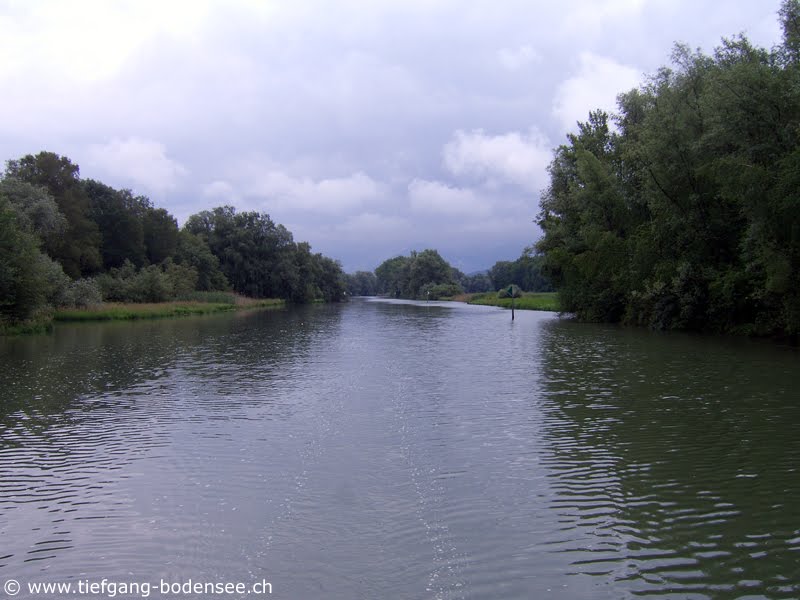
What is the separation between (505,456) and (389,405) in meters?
5.06

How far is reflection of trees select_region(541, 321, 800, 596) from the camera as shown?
256 inches

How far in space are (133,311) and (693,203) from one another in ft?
152

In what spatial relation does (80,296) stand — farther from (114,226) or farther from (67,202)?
(114,226)

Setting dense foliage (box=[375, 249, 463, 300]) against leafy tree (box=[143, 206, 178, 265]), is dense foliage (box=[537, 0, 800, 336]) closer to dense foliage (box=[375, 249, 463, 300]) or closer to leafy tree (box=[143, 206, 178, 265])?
leafy tree (box=[143, 206, 178, 265])

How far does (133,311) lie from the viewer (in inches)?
2222

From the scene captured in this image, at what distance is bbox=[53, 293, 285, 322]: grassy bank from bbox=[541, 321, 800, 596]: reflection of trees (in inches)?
1709

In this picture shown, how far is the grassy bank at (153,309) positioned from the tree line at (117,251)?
132 centimetres

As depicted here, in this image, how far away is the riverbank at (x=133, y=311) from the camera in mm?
38719

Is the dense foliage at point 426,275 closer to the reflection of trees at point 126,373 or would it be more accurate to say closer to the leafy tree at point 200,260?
the leafy tree at point 200,260

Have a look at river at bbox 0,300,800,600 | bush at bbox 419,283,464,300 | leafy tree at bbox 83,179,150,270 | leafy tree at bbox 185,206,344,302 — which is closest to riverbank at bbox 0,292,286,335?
leafy tree at bbox 83,179,150,270

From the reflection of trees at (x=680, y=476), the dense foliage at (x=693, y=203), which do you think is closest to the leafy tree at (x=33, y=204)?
the dense foliage at (x=693, y=203)

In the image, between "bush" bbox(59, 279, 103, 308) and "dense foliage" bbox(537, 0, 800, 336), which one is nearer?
"dense foliage" bbox(537, 0, 800, 336)

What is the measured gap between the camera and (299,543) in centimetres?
714

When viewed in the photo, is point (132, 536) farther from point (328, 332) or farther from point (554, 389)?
point (328, 332)
